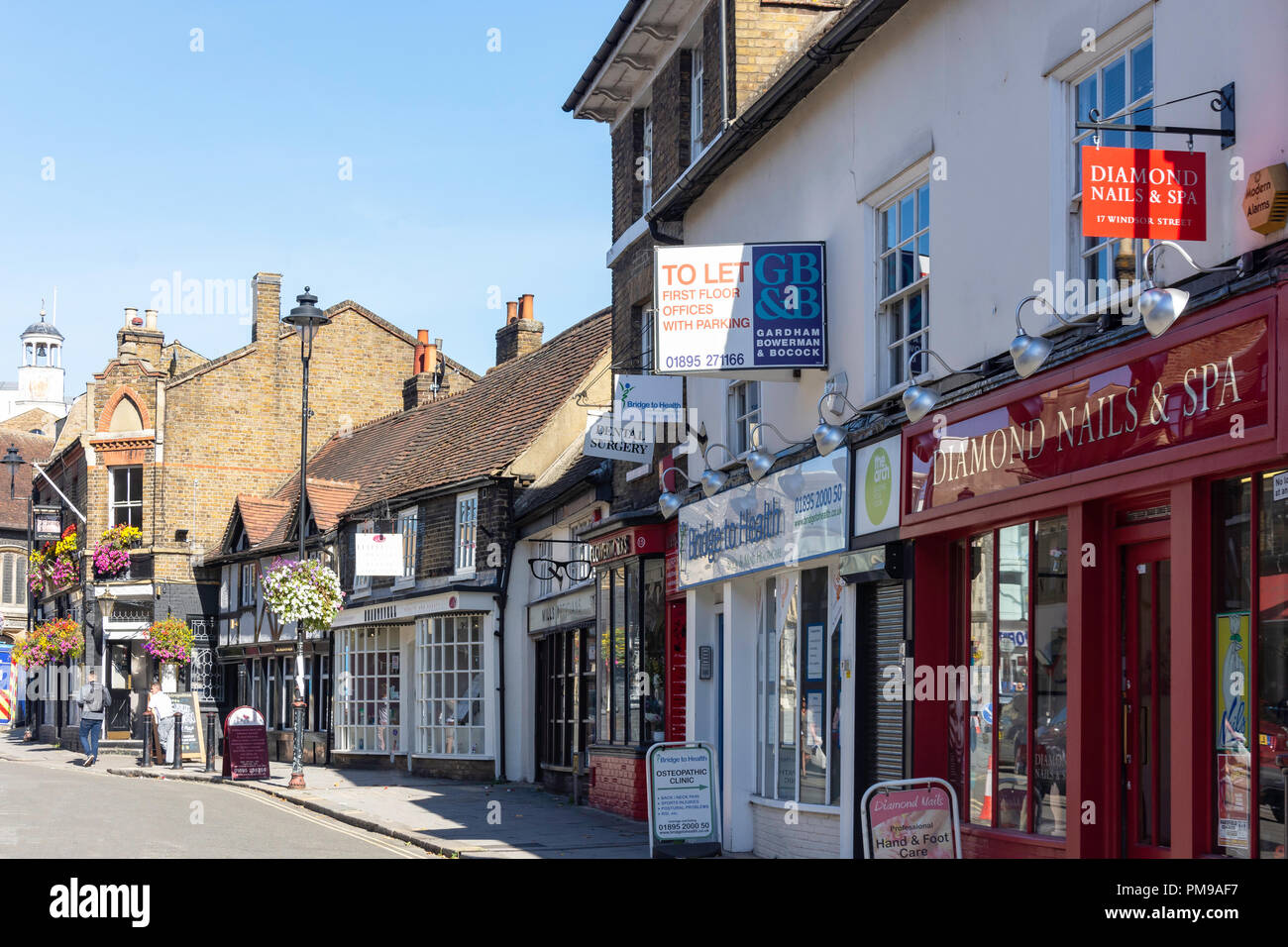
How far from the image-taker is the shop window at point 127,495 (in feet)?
141

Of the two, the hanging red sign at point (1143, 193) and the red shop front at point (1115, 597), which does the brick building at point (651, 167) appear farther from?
the hanging red sign at point (1143, 193)

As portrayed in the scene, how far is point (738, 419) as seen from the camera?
15.7 meters

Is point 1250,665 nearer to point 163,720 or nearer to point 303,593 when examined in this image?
point 303,593

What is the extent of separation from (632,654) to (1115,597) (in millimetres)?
9816

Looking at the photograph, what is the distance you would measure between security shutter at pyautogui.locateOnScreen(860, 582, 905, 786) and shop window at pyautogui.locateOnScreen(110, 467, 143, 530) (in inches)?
1374

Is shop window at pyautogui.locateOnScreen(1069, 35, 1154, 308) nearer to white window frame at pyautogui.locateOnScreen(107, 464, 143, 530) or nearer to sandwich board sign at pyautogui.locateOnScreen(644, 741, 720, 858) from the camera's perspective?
sandwich board sign at pyautogui.locateOnScreen(644, 741, 720, 858)

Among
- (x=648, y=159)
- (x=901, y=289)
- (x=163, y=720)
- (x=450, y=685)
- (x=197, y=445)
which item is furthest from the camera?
(x=197, y=445)

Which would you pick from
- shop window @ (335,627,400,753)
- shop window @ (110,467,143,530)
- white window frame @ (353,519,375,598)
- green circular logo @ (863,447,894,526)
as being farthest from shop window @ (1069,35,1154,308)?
shop window @ (110,467,143,530)

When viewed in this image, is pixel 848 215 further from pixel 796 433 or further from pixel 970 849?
pixel 970 849

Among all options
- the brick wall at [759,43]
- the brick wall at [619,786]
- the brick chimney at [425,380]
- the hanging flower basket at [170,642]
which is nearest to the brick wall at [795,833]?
the brick wall at [619,786]

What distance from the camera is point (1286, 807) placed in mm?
7082

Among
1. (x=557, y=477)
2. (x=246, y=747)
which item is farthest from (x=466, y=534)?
(x=246, y=747)

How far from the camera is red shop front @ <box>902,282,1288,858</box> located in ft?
24.0

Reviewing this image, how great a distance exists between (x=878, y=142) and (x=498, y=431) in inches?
690
